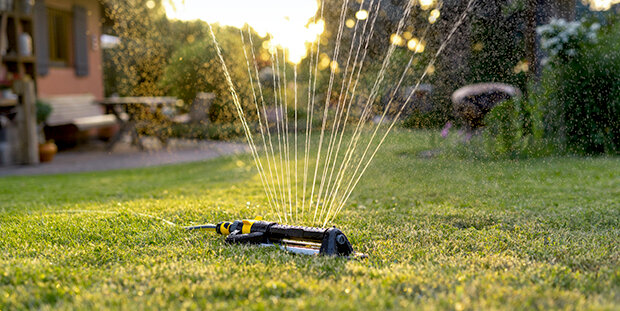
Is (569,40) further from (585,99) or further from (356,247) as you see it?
(356,247)

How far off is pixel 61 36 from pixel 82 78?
847 millimetres

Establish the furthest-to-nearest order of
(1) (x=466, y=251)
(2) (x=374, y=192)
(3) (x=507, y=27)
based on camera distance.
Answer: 1. (3) (x=507, y=27)
2. (2) (x=374, y=192)
3. (1) (x=466, y=251)

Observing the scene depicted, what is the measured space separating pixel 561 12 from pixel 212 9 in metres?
5.01

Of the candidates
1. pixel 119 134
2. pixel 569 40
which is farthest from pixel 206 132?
pixel 569 40

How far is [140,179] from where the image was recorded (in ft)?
20.4

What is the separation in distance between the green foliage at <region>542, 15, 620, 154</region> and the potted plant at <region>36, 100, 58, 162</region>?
21.9 ft

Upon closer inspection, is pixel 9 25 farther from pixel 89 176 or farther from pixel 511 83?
pixel 511 83

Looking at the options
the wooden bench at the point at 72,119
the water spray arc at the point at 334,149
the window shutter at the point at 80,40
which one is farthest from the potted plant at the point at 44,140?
the water spray arc at the point at 334,149

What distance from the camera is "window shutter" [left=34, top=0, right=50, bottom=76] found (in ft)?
31.0

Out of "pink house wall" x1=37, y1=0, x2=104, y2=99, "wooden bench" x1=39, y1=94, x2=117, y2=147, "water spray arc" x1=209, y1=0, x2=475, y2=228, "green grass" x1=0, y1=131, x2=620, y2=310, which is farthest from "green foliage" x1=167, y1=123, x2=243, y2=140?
"green grass" x1=0, y1=131, x2=620, y2=310

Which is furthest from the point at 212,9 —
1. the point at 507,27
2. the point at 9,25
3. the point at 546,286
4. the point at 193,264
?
the point at 546,286

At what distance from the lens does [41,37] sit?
9.57 metres

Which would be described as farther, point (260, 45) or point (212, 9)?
point (260, 45)

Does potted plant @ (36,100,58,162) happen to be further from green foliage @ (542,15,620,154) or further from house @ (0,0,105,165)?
green foliage @ (542,15,620,154)
